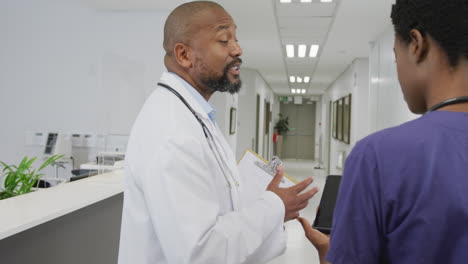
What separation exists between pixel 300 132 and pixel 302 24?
15.5 meters

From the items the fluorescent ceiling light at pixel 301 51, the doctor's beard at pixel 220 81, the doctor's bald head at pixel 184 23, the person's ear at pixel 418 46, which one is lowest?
the doctor's beard at pixel 220 81

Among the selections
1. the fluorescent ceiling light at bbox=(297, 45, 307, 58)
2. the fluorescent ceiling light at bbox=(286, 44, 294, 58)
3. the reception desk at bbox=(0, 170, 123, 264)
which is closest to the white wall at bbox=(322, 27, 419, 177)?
the fluorescent ceiling light at bbox=(297, 45, 307, 58)

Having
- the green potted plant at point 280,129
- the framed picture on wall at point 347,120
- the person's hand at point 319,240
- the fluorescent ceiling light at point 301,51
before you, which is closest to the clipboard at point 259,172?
the person's hand at point 319,240

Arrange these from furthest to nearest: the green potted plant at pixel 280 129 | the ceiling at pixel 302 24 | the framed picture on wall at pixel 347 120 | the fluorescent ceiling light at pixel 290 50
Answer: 1. the green potted plant at pixel 280 129
2. the framed picture on wall at pixel 347 120
3. the fluorescent ceiling light at pixel 290 50
4. the ceiling at pixel 302 24

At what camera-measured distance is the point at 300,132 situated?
20891 mm

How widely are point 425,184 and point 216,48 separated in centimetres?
80

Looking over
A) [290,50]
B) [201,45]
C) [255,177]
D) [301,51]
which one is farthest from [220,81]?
[301,51]

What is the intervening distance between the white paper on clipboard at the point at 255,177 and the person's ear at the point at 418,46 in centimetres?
69

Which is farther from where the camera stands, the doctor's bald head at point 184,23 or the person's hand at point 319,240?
the doctor's bald head at point 184,23

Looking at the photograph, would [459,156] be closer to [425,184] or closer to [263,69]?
[425,184]

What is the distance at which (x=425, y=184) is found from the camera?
752mm

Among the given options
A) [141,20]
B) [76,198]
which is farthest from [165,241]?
[141,20]

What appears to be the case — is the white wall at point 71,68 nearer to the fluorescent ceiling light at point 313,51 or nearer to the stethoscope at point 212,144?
the fluorescent ceiling light at point 313,51

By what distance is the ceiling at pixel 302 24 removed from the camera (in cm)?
477
